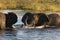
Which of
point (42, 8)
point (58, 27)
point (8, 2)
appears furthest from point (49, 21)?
point (8, 2)

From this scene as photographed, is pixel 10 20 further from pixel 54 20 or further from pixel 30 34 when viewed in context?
pixel 54 20

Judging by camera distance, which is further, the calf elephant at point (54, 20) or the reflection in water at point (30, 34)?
the calf elephant at point (54, 20)

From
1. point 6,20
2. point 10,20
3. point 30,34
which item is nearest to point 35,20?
point 10,20

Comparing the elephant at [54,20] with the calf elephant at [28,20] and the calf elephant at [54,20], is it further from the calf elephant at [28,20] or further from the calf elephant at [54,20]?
the calf elephant at [28,20]

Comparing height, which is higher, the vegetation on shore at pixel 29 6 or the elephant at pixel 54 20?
the elephant at pixel 54 20

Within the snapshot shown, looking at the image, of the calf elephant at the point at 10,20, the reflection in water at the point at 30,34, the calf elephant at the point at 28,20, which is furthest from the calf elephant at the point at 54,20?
the calf elephant at the point at 10,20

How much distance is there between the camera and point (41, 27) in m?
20.9

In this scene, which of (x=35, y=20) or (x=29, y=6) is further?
(x=29, y=6)

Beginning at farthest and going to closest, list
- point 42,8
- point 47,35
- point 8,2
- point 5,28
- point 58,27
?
point 8,2, point 42,8, point 58,27, point 5,28, point 47,35

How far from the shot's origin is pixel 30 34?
18.6 meters

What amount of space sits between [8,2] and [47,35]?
83.9 ft

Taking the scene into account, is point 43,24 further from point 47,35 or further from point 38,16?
point 47,35

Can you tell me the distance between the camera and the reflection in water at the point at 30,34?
17.4 meters

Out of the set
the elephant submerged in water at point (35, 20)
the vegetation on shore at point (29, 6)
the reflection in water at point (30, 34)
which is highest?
the elephant submerged in water at point (35, 20)
